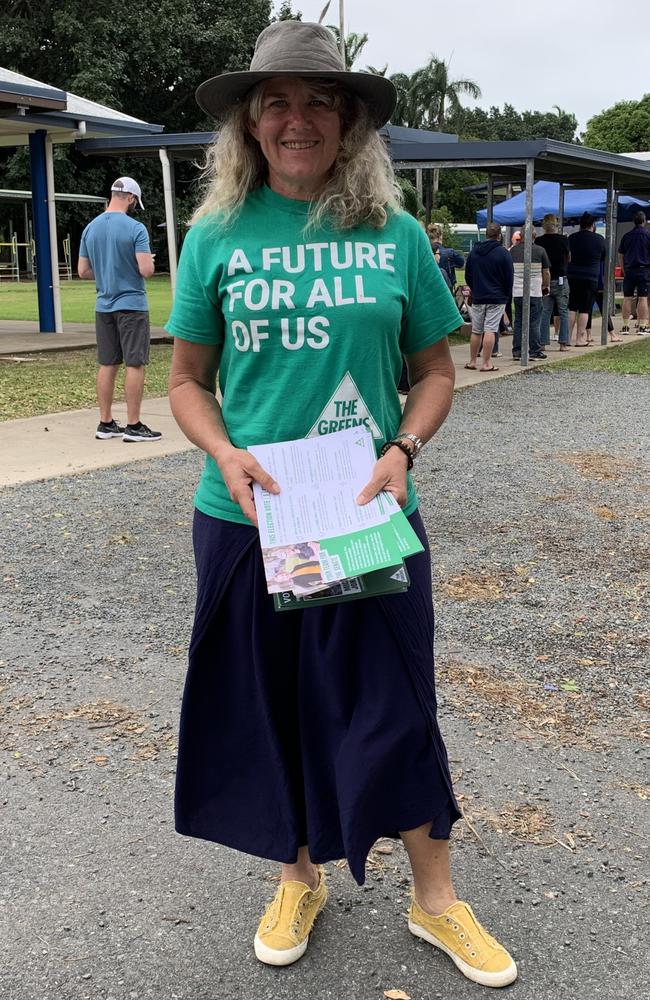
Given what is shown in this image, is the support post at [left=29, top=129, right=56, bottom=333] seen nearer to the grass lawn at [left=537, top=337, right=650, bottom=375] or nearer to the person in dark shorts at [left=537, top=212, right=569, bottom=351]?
the person in dark shorts at [left=537, top=212, right=569, bottom=351]

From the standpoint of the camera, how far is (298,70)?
199 centimetres

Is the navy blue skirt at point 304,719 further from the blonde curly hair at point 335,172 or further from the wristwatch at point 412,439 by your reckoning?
the blonde curly hair at point 335,172

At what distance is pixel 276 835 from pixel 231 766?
178mm

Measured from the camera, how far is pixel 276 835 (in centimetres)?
226

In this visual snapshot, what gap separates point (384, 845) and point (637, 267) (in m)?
16.8

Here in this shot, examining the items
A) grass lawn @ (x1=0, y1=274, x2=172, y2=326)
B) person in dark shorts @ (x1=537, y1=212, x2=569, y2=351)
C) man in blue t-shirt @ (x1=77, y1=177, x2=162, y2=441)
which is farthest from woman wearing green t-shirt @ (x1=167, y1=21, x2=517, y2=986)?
grass lawn @ (x1=0, y1=274, x2=172, y2=326)

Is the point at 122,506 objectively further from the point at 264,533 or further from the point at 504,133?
the point at 504,133

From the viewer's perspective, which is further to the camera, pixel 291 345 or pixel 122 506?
pixel 122 506

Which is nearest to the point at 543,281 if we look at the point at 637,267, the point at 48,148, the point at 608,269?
the point at 608,269

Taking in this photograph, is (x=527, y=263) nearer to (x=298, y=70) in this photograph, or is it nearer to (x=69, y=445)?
(x=69, y=445)

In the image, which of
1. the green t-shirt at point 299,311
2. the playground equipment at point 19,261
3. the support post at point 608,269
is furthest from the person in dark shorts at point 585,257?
the playground equipment at point 19,261

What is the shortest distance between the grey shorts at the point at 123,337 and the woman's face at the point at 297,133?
593 cm

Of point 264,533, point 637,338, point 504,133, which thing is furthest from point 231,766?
point 504,133

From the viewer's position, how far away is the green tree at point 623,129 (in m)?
54.1
